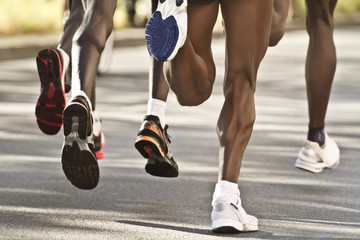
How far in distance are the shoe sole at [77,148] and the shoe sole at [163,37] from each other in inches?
17.2

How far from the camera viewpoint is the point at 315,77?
250 inches

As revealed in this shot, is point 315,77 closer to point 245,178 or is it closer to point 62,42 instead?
point 245,178

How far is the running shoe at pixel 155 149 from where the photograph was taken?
5.02 metres

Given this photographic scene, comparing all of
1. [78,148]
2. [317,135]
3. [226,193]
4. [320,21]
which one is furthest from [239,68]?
[317,135]

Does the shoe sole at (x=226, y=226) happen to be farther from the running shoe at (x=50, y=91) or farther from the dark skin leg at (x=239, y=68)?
the running shoe at (x=50, y=91)

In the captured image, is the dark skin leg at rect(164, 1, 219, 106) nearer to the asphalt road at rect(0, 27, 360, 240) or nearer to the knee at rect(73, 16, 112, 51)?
the knee at rect(73, 16, 112, 51)

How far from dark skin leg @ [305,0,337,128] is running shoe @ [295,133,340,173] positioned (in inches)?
5.1

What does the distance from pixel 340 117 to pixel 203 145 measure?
221cm

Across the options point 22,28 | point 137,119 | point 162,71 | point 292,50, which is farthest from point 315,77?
point 22,28

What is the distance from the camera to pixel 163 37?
4.45 m

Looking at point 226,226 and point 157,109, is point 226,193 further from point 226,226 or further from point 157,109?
point 157,109

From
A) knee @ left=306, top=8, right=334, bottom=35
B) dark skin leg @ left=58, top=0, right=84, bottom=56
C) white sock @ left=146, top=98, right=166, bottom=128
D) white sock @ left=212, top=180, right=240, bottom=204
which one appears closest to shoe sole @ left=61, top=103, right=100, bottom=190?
white sock @ left=212, top=180, right=240, bottom=204

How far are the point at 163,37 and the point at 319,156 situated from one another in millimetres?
2303

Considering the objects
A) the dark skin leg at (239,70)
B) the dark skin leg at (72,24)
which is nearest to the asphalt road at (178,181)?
the dark skin leg at (239,70)
